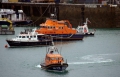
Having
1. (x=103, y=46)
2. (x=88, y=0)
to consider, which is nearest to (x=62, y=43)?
(x=103, y=46)

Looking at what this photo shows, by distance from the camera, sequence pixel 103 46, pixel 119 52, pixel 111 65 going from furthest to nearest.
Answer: pixel 103 46 → pixel 119 52 → pixel 111 65

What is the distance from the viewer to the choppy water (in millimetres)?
54906

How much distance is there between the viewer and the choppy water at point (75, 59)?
5491 cm

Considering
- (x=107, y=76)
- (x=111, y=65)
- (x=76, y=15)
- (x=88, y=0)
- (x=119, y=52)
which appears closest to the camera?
(x=107, y=76)

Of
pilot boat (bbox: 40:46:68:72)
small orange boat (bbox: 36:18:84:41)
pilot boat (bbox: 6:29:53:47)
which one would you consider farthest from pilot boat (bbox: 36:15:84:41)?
pilot boat (bbox: 40:46:68:72)

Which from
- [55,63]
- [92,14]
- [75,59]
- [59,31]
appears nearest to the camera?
[55,63]

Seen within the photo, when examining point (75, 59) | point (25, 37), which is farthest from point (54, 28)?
point (75, 59)

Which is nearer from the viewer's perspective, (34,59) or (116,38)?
(34,59)

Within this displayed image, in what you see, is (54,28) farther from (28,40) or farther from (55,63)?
(55,63)

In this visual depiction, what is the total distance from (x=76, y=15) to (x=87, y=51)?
34088mm

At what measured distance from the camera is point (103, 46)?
2977 inches

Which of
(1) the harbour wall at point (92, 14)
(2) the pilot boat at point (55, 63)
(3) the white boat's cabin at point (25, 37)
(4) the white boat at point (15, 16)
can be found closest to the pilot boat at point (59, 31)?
(3) the white boat's cabin at point (25, 37)

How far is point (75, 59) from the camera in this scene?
A: 6247 cm

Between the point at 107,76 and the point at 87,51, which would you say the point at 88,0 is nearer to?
the point at 87,51
